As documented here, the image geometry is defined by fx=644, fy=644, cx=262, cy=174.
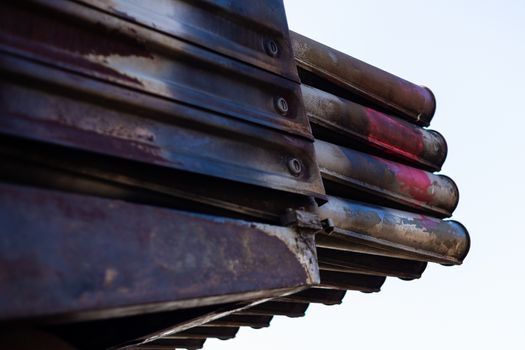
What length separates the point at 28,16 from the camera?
5.25 ft

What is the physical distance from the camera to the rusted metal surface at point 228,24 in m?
1.85

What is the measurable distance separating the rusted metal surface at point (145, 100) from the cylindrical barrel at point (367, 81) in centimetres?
63

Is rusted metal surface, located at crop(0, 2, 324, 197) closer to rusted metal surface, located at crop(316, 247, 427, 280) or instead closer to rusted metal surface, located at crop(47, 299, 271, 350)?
rusted metal surface, located at crop(47, 299, 271, 350)

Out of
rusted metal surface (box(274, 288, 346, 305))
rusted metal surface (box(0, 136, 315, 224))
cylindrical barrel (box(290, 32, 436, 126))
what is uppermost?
cylindrical barrel (box(290, 32, 436, 126))

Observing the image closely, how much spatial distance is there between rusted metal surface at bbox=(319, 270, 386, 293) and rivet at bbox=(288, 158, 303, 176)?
1230mm

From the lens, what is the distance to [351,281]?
3.46m

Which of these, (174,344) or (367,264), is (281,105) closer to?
(367,264)

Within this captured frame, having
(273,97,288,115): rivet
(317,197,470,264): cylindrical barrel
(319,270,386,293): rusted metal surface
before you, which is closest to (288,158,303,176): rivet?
→ (273,97,288,115): rivet

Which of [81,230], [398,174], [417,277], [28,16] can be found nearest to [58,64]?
[28,16]

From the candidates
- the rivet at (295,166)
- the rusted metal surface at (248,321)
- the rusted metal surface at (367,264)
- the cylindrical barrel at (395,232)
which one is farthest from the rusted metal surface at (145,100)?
the rusted metal surface at (248,321)

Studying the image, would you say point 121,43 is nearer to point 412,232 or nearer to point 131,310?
point 131,310

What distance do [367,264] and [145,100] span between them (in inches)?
70.7

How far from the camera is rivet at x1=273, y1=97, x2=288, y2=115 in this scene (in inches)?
85.7

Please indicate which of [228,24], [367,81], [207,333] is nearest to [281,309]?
[207,333]
